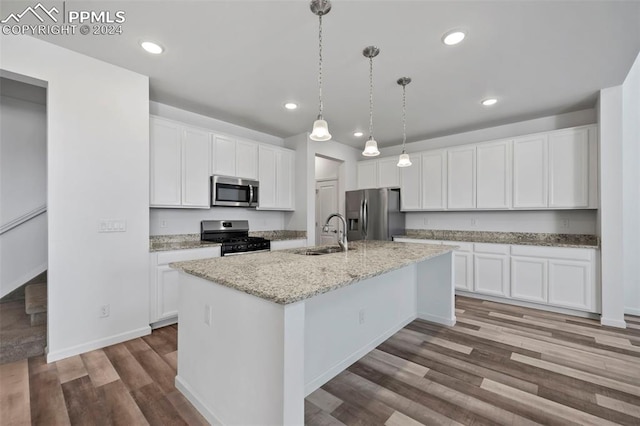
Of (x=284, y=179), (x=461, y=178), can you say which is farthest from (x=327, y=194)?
(x=461, y=178)

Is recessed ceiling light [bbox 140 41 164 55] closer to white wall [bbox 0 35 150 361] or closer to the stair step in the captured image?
white wall [bbox 0 35 150 361]

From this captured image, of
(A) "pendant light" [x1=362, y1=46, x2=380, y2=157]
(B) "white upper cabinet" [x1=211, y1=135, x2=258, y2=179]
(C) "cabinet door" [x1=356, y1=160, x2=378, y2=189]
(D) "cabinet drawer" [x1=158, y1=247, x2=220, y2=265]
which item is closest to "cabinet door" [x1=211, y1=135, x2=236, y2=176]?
(B) "white upper cabinet" [x1=211, y1=135, x2=258, y2=179]

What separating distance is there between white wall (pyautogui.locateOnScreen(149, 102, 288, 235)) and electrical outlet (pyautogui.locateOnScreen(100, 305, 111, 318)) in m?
1.11

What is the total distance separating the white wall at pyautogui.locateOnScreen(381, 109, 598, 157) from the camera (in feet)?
12.1

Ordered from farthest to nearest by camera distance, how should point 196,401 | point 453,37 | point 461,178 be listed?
point 461,178, point 453,37, point 196,401

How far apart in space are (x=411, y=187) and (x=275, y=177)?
2.42m

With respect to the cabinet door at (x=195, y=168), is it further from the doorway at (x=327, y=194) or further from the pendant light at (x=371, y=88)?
the doorway at (x=327, y=194)

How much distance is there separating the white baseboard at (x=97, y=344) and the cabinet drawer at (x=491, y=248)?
4.30 metres

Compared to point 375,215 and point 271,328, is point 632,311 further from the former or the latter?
point 271,328

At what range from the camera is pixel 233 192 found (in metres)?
3.94

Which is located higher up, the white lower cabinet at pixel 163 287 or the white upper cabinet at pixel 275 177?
the white upper cabinet at pixel 275 177

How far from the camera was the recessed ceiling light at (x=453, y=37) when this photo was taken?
2117 millimetres

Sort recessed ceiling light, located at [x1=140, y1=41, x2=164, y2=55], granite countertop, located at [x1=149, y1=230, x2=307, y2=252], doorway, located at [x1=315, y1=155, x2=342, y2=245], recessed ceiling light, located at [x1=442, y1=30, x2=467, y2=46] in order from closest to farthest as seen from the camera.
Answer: recessed ceiling light, located at [x1=442, y1=30, x2=467, y2=46]
recessed ceiling light, located at [x1=140, y1=41, x2=164, y2=55]
granite countertop, located at [x1=149, y1=230, x2=307, y2=252]
doorway, located at [x1=315, y1=155, x2=342, y2=245]

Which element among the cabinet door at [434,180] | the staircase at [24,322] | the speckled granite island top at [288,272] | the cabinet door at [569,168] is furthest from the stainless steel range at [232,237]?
the cabinet door at [569,168]
